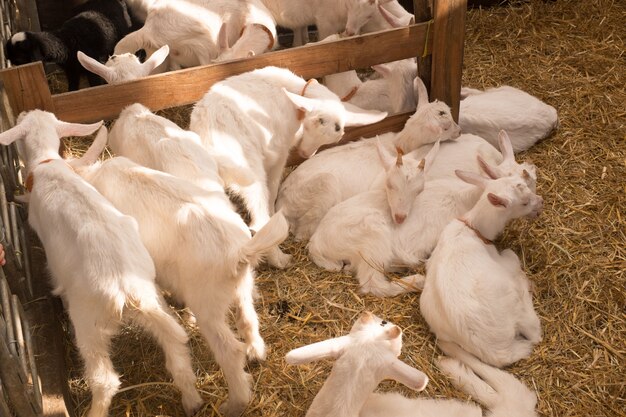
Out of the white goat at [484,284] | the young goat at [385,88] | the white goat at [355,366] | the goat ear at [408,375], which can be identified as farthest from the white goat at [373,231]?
the goat ear at [408,375]

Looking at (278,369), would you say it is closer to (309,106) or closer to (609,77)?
(309,106)

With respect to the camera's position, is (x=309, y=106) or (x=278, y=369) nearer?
(x=278, y=369)

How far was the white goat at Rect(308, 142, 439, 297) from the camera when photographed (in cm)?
427

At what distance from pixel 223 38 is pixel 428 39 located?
5.19 ft

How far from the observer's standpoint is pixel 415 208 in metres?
4.49

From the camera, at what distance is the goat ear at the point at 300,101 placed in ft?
14.7

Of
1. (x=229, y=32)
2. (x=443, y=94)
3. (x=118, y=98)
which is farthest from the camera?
(x=229, y=32)

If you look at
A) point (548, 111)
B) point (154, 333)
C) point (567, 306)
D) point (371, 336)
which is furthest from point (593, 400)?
point (548, 111)

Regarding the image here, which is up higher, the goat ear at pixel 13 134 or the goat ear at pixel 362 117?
the goat ear at pixel 13 134

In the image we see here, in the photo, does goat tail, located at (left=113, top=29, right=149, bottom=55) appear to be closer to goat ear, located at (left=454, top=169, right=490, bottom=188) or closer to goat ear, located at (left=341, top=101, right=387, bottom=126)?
goat ear, located at (left=341, top=101, right=387, bottom=126)

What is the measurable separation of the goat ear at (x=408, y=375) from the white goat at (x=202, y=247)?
759mm

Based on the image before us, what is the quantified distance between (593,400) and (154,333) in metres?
2.27

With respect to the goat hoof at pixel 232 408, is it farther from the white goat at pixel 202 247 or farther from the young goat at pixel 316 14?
the young goat at pixel 316 14

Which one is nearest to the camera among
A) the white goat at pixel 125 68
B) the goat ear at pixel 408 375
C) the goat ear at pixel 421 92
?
the goat ear at pixel 408 375
